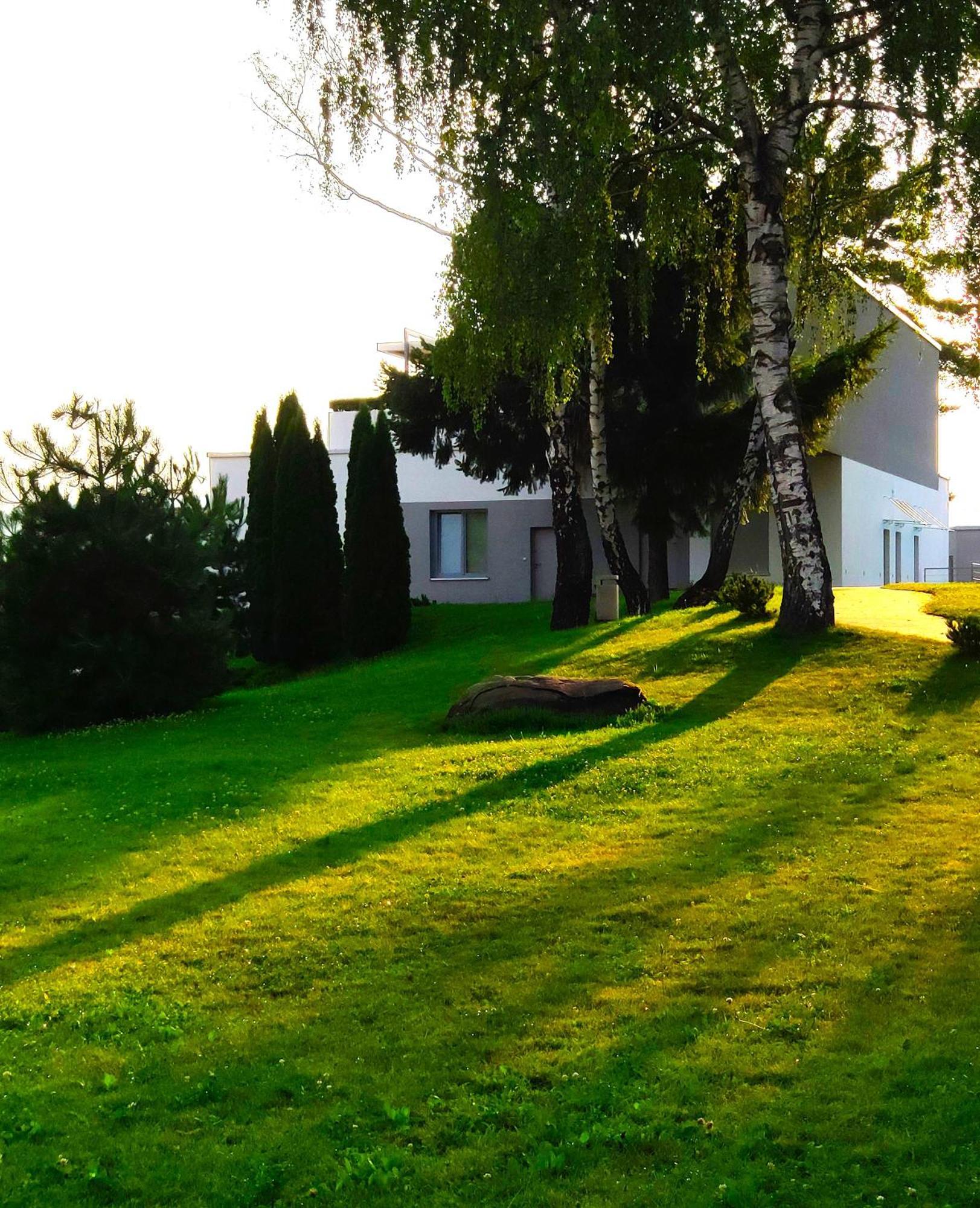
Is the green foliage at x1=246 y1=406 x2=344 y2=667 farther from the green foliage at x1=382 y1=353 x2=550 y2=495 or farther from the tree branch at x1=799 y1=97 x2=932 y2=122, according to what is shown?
the tree branch at x1=799 y1=97 x2=932 y2=122

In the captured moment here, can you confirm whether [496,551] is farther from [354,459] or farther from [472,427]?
[354,459]

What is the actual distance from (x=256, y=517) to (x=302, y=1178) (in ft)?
71.5

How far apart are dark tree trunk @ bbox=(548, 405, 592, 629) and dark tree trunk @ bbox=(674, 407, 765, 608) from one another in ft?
5.20

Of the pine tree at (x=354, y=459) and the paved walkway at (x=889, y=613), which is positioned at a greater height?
the pine tree at (x=354, y=459)

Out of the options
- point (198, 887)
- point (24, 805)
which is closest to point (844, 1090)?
point (198, 887)

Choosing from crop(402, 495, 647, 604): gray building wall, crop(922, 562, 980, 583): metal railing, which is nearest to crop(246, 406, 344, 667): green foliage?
crop(402, 495, 647, 604): gray building wall

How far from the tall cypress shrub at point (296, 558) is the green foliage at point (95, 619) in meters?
5.67

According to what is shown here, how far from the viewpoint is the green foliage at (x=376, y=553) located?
23.3 meters

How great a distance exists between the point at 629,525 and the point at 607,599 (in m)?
10.3

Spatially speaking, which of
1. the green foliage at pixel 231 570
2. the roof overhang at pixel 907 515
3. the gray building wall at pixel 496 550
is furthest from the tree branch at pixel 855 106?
the roof overhang at pixel 907 515

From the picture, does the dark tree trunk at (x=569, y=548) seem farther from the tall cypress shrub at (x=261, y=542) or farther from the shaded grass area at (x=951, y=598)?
the tall cypress shrub at (x=261, y=542)

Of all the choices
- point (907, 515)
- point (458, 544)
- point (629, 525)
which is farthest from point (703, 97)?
point (907, 515)

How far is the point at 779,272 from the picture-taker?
15680mm

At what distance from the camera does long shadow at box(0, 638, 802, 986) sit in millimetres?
7332
